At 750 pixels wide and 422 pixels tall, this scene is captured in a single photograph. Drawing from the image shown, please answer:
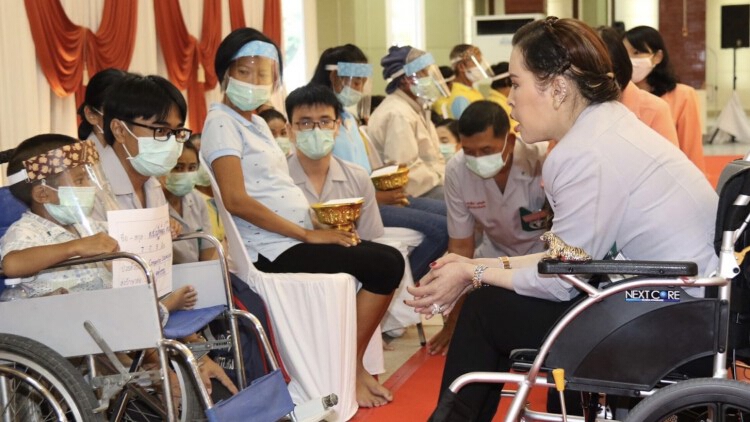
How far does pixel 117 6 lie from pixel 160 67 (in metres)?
0.86

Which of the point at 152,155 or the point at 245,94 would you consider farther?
the point at 245,94

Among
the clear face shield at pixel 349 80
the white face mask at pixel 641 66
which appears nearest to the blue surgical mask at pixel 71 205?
the clear face shield at pixel 349 80

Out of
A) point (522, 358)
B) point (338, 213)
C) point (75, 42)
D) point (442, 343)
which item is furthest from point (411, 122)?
point (522, 358)

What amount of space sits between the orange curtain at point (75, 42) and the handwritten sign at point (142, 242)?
275 centimetres

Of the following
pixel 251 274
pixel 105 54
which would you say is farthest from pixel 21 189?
pixel 105 54

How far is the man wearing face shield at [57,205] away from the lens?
2594mm

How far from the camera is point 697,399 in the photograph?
1919mm

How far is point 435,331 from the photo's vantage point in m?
4.84

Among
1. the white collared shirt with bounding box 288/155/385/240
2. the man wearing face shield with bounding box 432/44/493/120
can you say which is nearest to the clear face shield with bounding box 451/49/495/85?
the man wearing face shield with bounding box 432/44/493/120

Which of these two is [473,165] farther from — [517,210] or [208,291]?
[208,291]

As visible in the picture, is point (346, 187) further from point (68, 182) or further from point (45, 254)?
point (45, 254)

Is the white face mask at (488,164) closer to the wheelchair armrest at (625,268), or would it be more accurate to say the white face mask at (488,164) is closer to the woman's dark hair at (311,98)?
the woman's dark hair at (311,98)

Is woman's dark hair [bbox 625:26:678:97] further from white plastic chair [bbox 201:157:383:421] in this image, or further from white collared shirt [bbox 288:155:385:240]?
white plastic chair [bbox 201:157:383:421]

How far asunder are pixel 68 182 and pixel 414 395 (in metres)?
1.54
